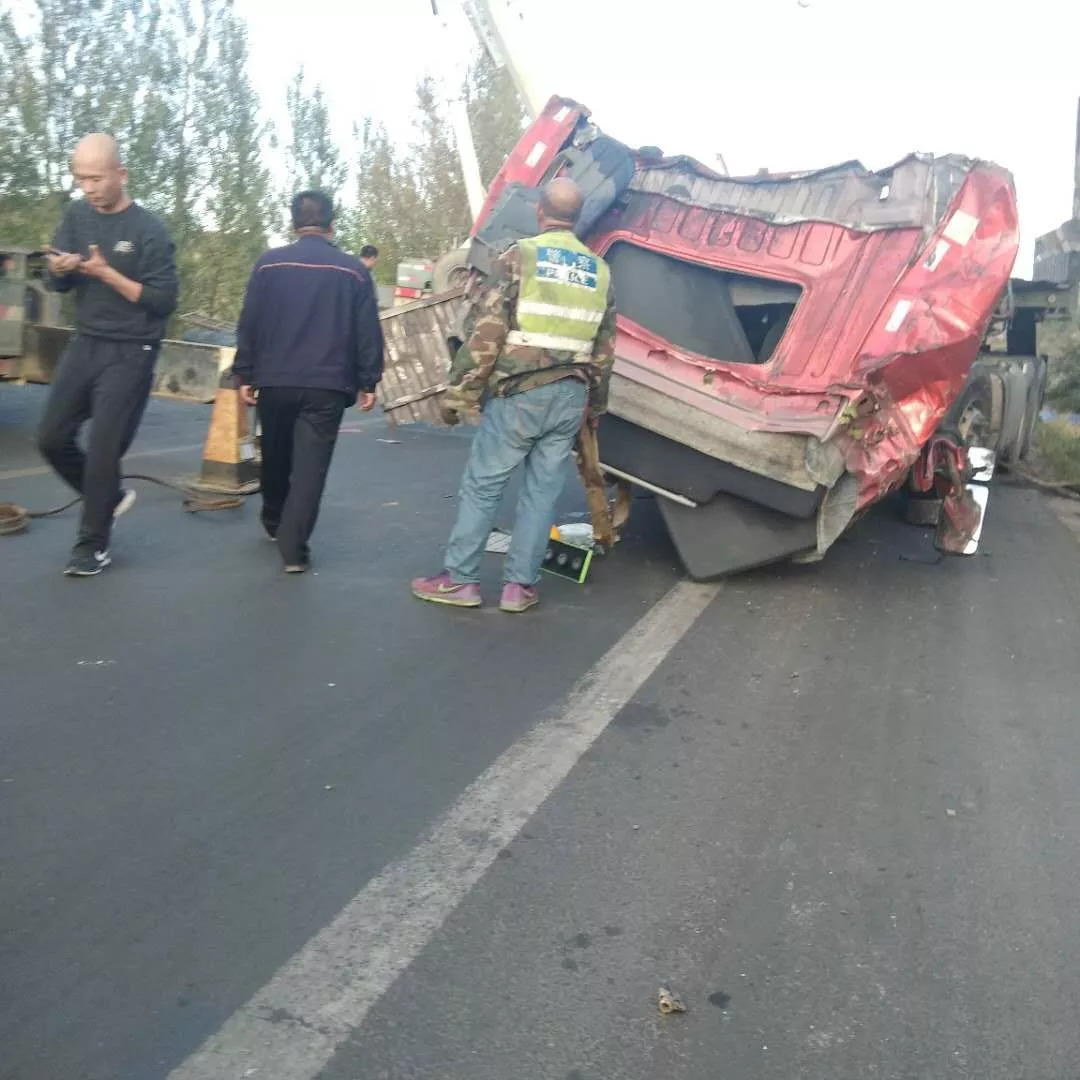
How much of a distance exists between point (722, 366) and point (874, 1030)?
4.14 metres

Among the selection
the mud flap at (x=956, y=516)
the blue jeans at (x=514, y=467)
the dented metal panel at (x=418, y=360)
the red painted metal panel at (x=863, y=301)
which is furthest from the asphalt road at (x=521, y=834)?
the dented metal panel at (x=418, y=360)

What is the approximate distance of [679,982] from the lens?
2740 mm

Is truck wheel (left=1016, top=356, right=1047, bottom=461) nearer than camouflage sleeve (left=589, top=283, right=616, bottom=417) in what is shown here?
No

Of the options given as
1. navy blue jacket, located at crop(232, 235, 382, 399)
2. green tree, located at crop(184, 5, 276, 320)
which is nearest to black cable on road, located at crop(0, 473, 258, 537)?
navy blue jacket, located at crop(232, 235, 382, 399)

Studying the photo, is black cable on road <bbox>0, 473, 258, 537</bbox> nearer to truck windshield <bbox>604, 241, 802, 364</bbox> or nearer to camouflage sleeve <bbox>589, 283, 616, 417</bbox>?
camouflage sleeve <bbox>589, 283, 616, 417</bbox>

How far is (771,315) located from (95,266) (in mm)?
3514

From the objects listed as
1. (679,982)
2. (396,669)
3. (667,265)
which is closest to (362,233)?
(667,265)

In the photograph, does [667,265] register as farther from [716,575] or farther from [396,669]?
[396,669]

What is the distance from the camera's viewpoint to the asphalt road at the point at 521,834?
2533mm

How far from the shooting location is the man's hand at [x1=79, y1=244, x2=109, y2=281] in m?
5.45

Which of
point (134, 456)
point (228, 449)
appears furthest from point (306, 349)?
point (134, 456)

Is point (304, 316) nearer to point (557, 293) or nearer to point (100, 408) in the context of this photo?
point (100, 408)

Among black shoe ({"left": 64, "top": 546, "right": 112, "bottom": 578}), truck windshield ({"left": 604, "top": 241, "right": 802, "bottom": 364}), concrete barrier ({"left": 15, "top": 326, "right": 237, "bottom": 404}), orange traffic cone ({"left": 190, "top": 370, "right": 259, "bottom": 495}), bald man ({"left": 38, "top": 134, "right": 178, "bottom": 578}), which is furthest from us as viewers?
concrete barrier ({"left": 15, "top": 326, "right": 237, "bottom": 404})

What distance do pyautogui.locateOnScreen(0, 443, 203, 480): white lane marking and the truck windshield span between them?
144 inches
